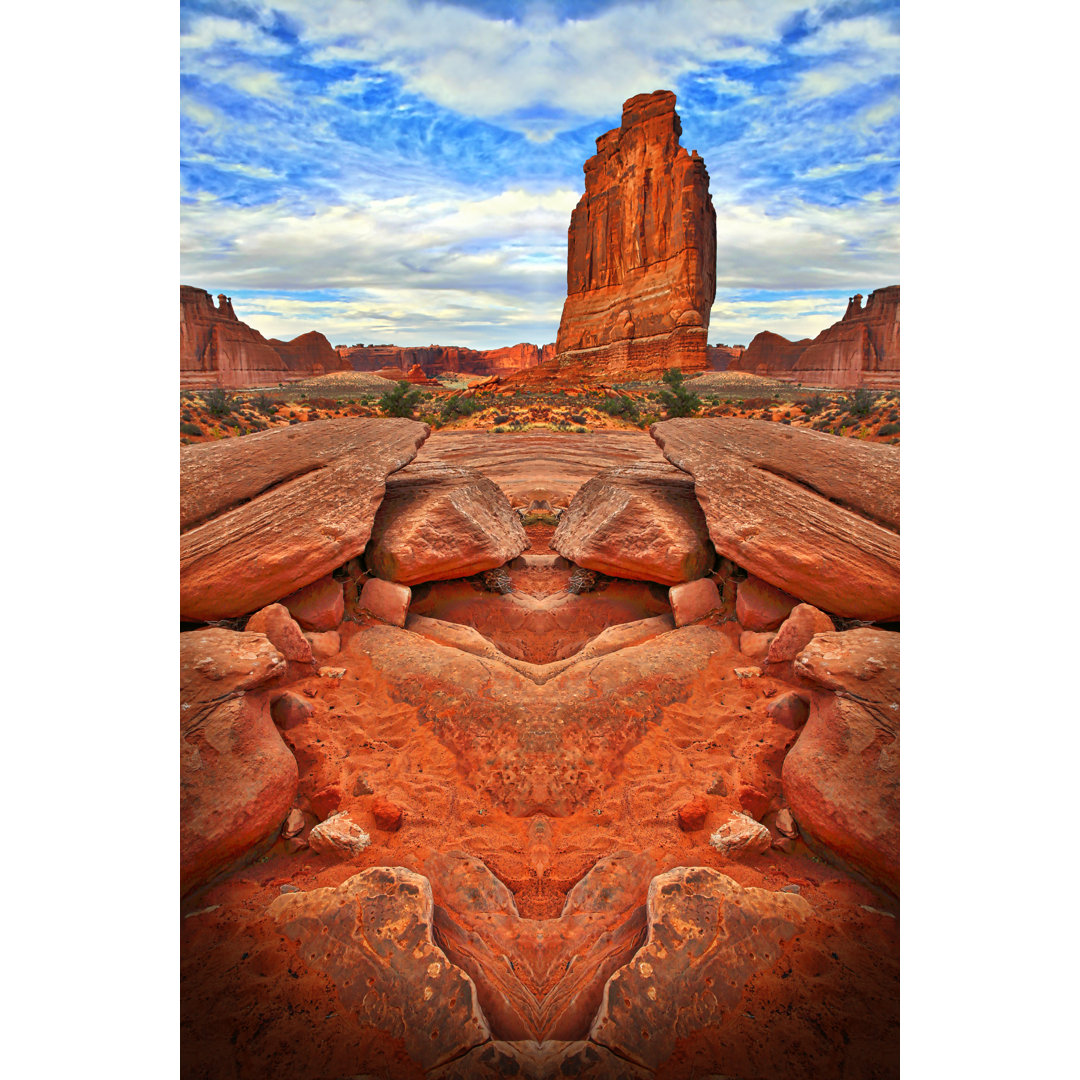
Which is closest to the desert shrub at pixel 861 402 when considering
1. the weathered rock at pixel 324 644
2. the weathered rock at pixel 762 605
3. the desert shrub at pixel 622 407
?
the weathered rock at pixel 762 605

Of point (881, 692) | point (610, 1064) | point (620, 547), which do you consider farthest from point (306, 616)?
point (881, 692)

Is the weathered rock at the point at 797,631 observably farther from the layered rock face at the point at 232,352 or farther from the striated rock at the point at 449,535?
the layered rock face at the point at 232,352

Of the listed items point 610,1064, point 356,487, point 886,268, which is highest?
point 886,268

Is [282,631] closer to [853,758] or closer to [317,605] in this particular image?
[317,605]

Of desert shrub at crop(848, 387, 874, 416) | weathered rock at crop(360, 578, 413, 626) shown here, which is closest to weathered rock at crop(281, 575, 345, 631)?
weathered rock at crop(360, 578, 413, 626)

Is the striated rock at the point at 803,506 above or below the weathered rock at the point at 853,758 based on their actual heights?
above

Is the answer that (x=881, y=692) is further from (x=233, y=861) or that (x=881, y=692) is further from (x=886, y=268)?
(x=233, y=861)
